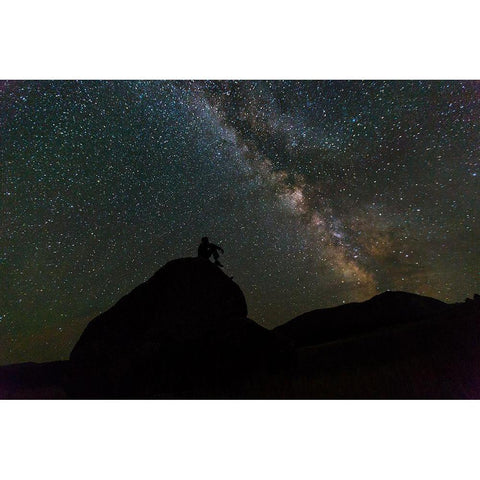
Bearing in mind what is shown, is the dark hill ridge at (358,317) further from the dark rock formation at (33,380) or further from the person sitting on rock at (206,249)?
the dark rock formation at (33,380)

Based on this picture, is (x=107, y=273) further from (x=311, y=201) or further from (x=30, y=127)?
(x=311, y=201)

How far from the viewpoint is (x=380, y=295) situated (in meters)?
4.16

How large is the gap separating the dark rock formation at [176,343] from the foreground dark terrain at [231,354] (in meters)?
0.01

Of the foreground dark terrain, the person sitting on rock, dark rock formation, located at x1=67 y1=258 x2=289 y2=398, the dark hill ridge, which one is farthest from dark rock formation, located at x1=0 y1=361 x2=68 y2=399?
the dark hill ridge

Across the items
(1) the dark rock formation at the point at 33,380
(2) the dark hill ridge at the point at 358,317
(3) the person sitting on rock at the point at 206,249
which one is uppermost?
(3) the person sitting on rock at the point at 206,249

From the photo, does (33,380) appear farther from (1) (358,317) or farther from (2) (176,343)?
(1) (358,317)

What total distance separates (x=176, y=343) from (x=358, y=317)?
259cm

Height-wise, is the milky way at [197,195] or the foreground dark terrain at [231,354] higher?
the milky way at [197,195]

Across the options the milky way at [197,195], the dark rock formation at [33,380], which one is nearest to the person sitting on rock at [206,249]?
the milky way at [197,195]

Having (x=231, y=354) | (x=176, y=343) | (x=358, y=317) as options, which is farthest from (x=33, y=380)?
(x=358, y=317)

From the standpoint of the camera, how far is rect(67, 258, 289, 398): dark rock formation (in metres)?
3.66

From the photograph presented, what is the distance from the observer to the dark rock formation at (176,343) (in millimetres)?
3660

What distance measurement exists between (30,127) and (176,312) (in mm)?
3150

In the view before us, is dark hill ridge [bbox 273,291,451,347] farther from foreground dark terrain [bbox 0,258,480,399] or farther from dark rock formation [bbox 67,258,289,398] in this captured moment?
dark rock formation [bbox 67,258,289,398]
